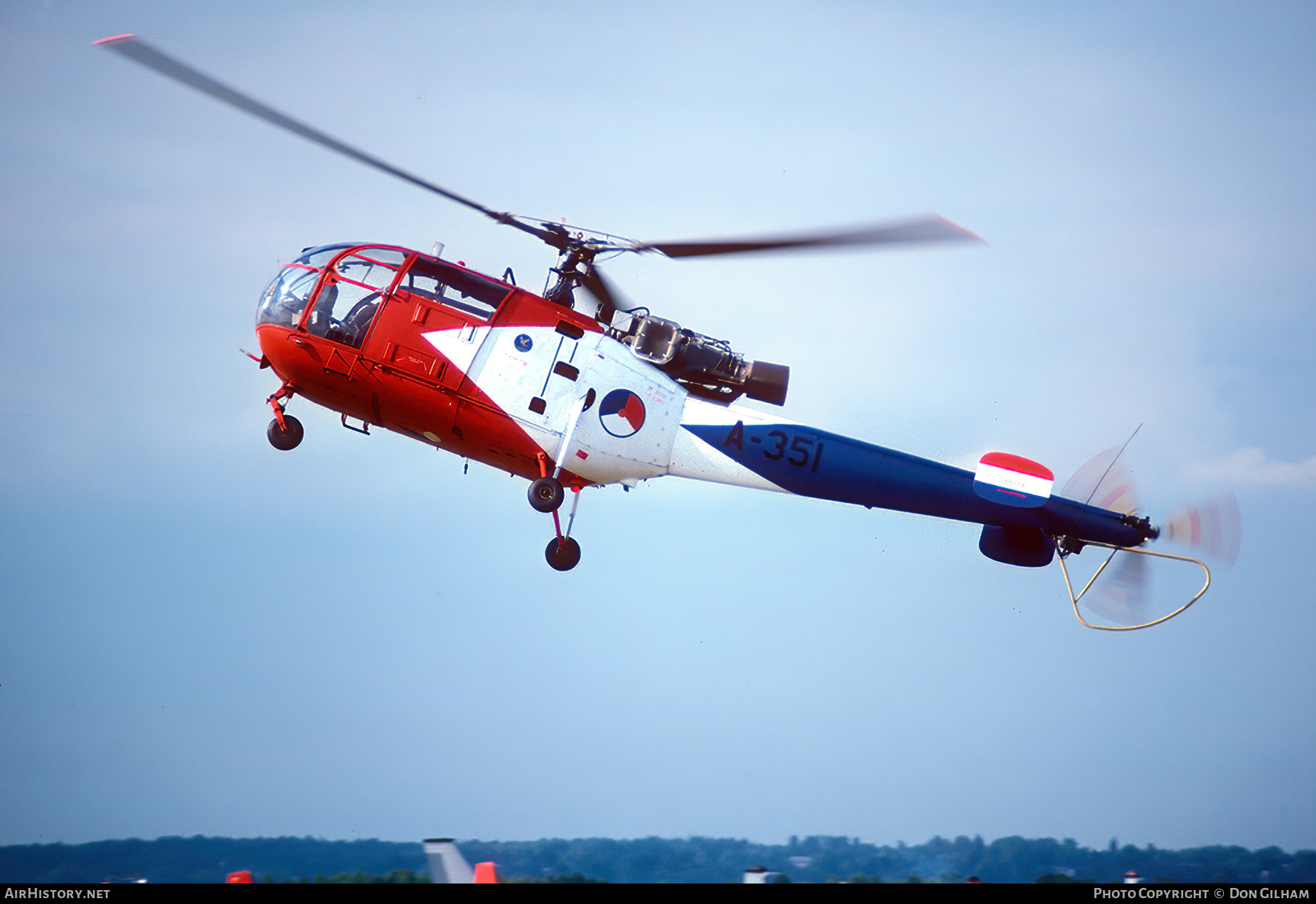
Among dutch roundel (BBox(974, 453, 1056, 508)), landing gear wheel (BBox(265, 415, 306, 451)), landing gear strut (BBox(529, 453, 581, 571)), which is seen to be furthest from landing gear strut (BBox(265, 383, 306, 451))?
dutch roundel (BBox(974, 453, 1056, 508))

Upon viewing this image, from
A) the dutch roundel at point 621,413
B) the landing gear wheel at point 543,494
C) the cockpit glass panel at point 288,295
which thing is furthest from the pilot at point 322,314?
the dutch roundel at point 621,413

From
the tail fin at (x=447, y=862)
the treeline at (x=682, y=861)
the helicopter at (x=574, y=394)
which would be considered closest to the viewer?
the tail fin at (x=447, y=862)

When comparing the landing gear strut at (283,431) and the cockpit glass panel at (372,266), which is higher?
the cockpit glass panel at (372,266)

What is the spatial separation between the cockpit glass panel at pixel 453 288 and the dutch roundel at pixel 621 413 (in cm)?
191

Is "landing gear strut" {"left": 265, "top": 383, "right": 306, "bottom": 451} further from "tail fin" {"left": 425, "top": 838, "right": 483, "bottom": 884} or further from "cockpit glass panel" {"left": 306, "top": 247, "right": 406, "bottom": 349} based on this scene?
"tail fin" {"left": 425, "top": 838, "right": 483, "bottom": 884}

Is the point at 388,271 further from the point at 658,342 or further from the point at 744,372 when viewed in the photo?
the point at 744,372

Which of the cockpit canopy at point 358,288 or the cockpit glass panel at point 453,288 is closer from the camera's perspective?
the cockpit canopy at point 358,288

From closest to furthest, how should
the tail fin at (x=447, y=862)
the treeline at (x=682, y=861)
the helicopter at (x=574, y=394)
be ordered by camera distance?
the tail fin at (x=447, y=862), the helicopter at (x=574, y=394), the treeline at (x=682, y=861)

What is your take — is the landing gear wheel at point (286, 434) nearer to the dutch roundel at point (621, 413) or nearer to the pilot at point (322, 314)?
the pilot at point (322, 314)

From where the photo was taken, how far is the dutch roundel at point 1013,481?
15.3 m
